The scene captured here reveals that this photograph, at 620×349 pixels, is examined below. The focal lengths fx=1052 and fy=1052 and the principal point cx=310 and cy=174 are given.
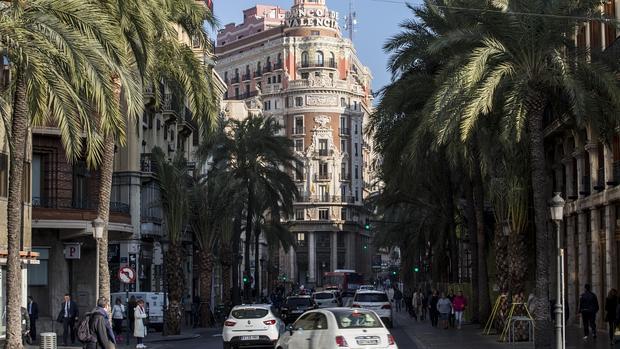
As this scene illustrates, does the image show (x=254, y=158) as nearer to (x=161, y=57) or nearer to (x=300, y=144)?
(x=161, y=57)

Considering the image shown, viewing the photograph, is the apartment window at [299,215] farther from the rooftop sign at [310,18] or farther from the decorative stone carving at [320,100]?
the rooftop sign at [310,18]

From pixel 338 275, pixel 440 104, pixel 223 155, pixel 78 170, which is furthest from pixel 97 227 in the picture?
pixel 338 275

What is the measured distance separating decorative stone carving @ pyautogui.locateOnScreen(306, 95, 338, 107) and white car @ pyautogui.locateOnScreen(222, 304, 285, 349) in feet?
411

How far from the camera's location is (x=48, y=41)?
22906mm

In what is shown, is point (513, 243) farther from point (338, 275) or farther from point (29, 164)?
point (338, 275)

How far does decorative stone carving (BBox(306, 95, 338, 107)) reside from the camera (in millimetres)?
155125

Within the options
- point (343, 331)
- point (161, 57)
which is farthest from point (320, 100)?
point (343, 331)

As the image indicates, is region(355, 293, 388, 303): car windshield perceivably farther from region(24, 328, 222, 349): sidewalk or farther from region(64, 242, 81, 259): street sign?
region(64, 242, 81, 259): street sign

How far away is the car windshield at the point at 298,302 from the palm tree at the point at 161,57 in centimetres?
1805

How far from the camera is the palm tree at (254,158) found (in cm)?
5988

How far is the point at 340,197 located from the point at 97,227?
128m

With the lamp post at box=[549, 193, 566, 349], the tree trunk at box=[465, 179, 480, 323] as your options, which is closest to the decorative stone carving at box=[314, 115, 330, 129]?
the tree trunk at box=[465, 179, 480, 323]

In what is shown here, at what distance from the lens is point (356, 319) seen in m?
22.1

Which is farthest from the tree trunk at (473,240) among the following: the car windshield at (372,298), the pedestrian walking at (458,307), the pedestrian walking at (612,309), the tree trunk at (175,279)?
the tree trunk at (175,279)
